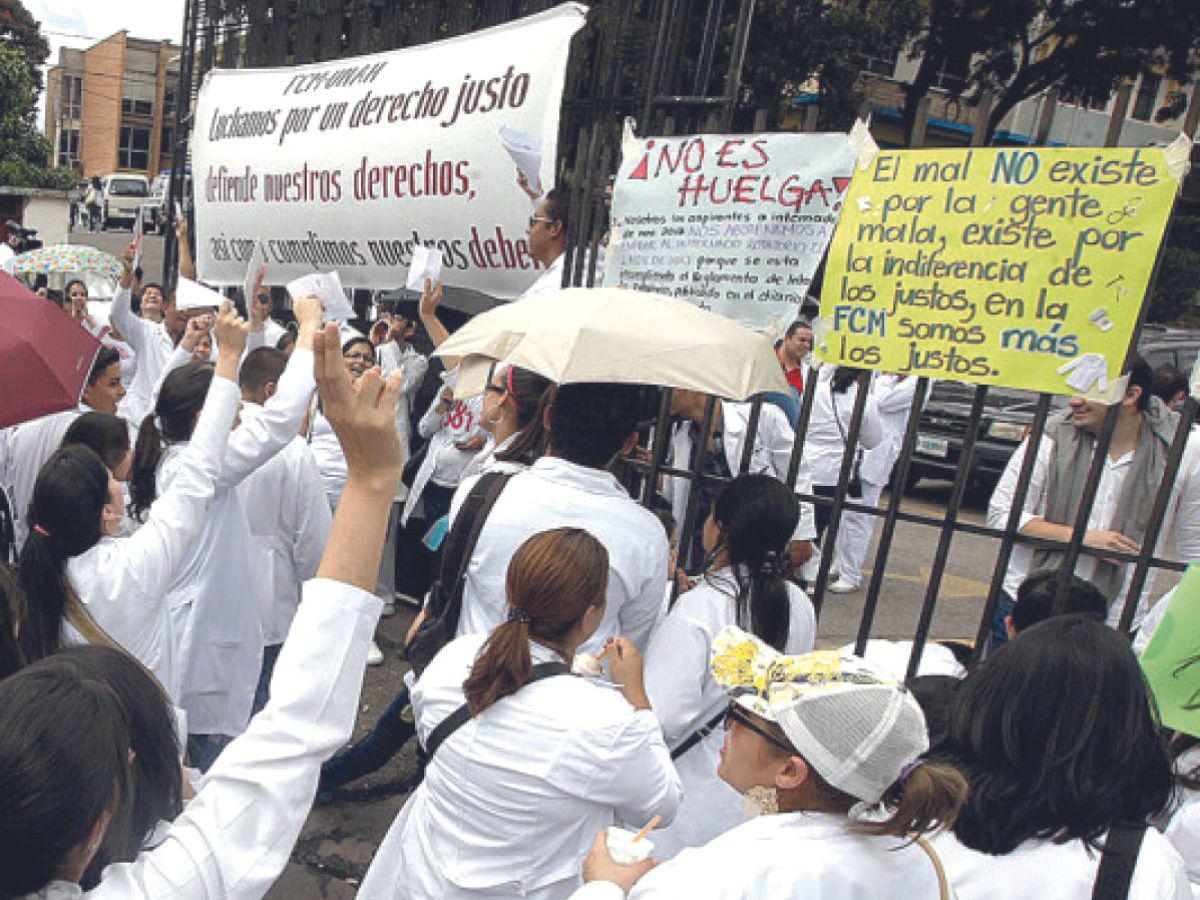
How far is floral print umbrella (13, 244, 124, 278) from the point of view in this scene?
6.67 meters

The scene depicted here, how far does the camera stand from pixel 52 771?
122 centimetres

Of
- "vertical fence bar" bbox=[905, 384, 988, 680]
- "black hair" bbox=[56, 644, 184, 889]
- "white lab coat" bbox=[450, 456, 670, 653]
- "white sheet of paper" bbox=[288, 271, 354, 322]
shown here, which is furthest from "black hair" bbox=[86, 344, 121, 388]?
"vertical fence bar" bbox=[905, 384, 988, 680]

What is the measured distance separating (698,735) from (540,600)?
2.69 feet

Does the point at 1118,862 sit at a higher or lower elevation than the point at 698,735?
higher

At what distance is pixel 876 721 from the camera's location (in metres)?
1.59

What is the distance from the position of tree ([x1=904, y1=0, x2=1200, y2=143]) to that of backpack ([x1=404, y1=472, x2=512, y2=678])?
8.02 meters

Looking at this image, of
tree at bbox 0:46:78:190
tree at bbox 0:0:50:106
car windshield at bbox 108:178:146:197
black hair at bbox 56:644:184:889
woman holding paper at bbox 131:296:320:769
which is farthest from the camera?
tree at bbox 0:0:50:106

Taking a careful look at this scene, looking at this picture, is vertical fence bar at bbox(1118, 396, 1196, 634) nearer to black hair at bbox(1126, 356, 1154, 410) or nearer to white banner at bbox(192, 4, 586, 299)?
black hair at bbox(1126, 356, 1154, 410)

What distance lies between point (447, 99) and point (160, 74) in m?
53.0

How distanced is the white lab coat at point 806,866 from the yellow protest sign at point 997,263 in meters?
1.52

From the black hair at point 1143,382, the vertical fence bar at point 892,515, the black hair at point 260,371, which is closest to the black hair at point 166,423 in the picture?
the black hair at point 260,371

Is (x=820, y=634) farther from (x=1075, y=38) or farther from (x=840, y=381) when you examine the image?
(x=1075, y=38)

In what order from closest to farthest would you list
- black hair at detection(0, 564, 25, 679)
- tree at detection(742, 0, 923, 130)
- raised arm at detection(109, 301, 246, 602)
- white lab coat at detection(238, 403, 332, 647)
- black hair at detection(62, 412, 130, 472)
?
black hair at detection(0, 564, 25, 679)
raised arm at detection(109, 301, 246, 602)
black hair at detection(62, 412, 130, 472)
white lab coat at detection(238, 403, 332, 647)
tree at detection(742, 0, 923, 130)

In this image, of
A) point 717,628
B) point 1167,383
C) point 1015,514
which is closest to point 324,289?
point 717,628
